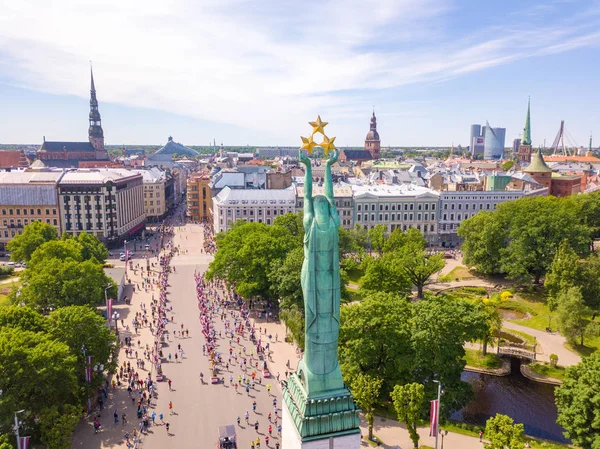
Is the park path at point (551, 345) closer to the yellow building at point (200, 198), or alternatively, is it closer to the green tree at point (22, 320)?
the green tree at point (22, 320)

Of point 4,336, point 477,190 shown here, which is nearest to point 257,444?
point 4,336

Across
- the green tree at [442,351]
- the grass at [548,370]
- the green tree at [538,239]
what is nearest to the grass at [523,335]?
the grass at [548,370]

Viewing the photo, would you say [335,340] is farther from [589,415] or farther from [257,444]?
[589,415]

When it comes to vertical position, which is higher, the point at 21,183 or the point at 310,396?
the point at 21,183

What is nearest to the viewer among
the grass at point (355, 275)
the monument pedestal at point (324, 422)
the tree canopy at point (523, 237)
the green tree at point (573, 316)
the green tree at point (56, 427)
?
the monument pedestal at point (324, 422)

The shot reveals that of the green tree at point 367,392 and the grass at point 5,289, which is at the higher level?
the green tree at point 367,392

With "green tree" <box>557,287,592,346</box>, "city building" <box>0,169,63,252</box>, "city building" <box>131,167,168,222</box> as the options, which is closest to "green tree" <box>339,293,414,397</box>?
"green tree" <box>557,287,592,346</box>

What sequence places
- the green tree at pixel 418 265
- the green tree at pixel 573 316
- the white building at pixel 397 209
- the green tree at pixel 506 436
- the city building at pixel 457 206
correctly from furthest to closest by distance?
the city building at pixel 457 206 < the white building at pixel 397 209 < the green tree at pixel 418 265 < the green tree at pixel 573 316 < the green tree at pixel 506 436
